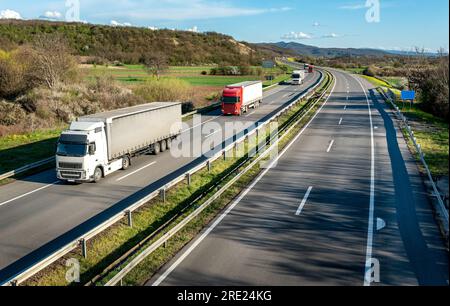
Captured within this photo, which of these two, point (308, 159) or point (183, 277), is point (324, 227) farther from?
point (308, 159)

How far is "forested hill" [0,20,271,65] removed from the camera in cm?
13000

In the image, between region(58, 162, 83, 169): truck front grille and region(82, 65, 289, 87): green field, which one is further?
region(82, 65, 289, 87): green field

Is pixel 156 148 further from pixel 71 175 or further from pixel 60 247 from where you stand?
pixel 60 247

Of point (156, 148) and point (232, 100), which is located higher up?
point (232, 100)

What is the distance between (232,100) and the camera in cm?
3903

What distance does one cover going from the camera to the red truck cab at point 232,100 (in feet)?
128

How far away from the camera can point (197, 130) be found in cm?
3284

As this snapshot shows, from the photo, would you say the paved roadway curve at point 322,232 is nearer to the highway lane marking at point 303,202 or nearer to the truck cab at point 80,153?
the highway lane marking at point 303,202

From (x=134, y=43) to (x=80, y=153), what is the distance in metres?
140

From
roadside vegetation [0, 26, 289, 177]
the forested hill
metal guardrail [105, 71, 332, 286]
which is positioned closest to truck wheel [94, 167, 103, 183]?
metal guardrail [105, 71, 332, 286]

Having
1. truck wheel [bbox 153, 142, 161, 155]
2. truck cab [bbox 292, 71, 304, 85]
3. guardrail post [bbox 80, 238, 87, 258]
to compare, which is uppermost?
truck cab [bbox 292, 71, 304, 85]

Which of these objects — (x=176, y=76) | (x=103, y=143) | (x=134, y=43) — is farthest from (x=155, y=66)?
(x=134, y=43)

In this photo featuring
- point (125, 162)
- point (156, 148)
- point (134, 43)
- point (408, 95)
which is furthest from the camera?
point (134, 43)

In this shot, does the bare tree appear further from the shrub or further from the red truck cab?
the red truck cab
